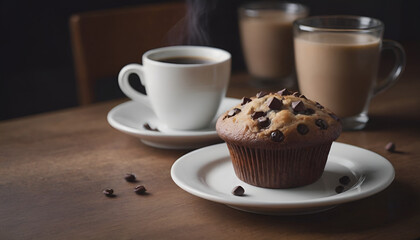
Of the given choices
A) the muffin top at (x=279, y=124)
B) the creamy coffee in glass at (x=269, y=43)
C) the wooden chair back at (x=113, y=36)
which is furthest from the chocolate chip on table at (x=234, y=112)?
the wooden chair back at (x=113, y=36)

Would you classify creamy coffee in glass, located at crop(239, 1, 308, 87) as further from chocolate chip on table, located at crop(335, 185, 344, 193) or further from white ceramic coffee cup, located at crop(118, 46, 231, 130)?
chocolate chip on table, located at crop(335, 185, 344, 193)

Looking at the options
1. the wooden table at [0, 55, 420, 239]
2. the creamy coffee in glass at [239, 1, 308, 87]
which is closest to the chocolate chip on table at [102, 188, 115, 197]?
the wooden table at [0, 55, 420, 239]

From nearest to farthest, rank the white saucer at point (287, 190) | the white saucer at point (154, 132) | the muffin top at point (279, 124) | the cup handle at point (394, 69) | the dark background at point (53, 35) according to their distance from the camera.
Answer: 1. the white saucer at point (287, 190)
2. the muffin top at point (279, 124)
3. the white saucer at point (154, 132)
4. the cup handle at point (394, 69)
5. the dark background at point (53, 35)

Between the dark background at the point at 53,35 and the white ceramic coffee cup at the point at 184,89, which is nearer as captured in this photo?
the white ceramic coffee cup at the point at 184,89

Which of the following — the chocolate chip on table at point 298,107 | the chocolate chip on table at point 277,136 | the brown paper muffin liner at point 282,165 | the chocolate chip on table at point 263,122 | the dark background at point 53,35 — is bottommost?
the dark background at point 53,35

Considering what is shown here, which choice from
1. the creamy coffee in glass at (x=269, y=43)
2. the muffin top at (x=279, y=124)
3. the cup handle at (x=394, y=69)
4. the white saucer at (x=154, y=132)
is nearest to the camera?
the muffin top at (x=279, y=124)

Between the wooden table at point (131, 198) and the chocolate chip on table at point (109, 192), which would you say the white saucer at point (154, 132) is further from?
the chocolate chip on table at point (109, 192)

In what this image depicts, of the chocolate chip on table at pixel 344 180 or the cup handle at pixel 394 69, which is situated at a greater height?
the cup handle at pixel 394 69
